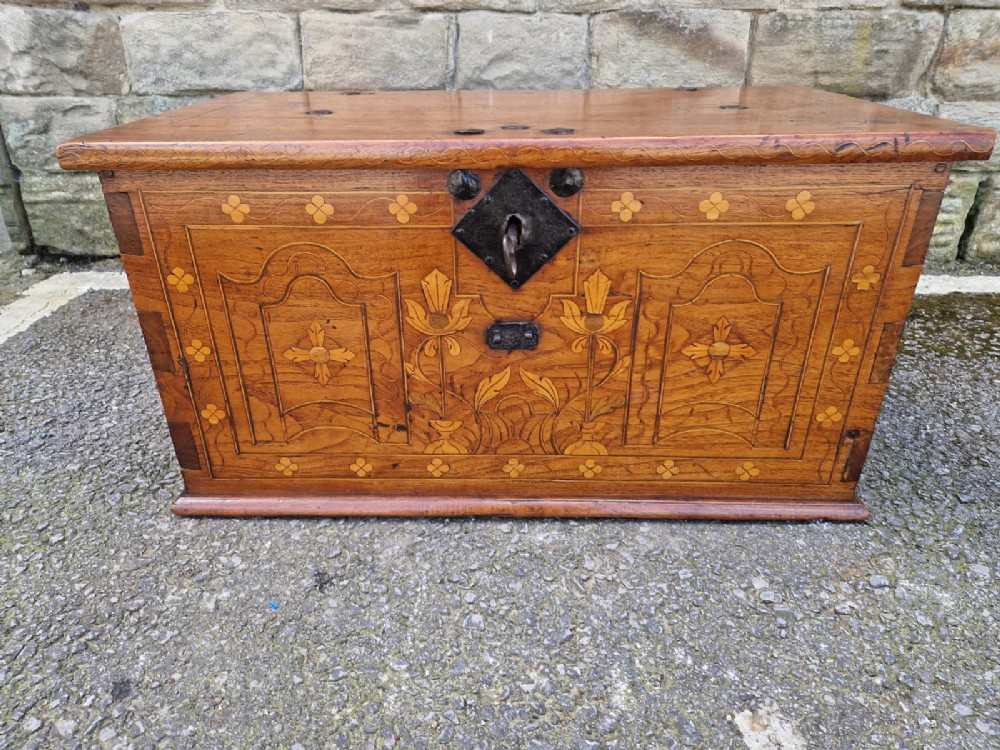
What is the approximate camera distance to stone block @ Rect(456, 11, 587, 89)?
7.18 feet

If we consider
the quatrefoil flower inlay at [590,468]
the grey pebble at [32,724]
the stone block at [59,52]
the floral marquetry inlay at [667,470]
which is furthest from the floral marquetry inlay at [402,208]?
the stone block at [59,52]

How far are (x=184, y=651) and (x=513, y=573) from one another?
23.5 inches

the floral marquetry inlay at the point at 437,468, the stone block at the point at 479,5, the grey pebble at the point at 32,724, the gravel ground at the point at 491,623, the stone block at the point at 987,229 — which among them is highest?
the stone block at the point at 479,5

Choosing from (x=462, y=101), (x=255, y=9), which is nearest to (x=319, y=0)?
(x=255, y=9)

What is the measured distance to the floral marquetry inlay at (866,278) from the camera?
119 centimetres

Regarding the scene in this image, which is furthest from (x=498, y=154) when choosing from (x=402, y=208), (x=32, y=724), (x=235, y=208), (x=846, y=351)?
(x=32, y=724)

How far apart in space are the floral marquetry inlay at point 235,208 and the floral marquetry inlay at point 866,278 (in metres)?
1.10

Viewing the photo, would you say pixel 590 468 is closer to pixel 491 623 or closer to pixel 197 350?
pixel 491 623

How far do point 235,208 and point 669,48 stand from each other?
1.68 metres

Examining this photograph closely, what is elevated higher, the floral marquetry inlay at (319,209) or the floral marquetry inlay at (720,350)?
the floral marquetry inlay at (319,209)

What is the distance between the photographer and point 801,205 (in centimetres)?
114

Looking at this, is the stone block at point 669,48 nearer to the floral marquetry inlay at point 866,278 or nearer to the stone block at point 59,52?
the floral marquetry inlay at point 866,278

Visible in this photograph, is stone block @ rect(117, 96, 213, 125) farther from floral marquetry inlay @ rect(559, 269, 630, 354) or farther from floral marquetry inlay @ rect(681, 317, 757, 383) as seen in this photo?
floral marquetry inlay @ rect(681, 317, 757, 383)

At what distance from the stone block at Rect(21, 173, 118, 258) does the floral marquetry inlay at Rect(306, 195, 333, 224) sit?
1.88 meters
